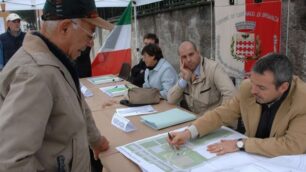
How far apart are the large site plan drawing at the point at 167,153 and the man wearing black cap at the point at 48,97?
0.36 metres

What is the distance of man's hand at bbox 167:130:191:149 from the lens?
1.60 meters

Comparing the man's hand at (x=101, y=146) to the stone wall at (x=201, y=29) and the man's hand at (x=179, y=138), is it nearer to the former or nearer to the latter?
the man's hand at (x=179, y=138)

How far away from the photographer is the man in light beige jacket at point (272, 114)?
57.4 inches

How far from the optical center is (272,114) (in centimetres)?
160

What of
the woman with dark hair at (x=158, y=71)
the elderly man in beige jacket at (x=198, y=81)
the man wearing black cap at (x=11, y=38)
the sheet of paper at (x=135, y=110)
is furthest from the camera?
the man wearing black cap at (x=11, y=38)

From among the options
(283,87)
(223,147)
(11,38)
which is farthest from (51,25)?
(11,38)

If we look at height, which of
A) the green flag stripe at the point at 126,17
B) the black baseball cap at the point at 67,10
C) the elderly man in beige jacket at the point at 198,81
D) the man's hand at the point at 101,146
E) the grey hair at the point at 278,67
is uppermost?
the green flag stripe at the point at 126,17

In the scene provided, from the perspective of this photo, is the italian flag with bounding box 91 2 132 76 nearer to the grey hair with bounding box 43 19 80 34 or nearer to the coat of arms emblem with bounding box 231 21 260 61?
the coat of arms emblem with bounding box 231 21 260 61

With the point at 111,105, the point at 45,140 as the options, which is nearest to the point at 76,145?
the point at 45,140

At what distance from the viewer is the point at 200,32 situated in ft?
15.5

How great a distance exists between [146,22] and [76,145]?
604 cm

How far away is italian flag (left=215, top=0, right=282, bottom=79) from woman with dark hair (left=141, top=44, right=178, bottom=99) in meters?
0.67

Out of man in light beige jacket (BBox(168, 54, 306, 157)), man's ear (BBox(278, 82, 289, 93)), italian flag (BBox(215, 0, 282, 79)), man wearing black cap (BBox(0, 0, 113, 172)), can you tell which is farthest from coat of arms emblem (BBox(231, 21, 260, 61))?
man wearing black cap (BBox(0, 0, 113, 172))

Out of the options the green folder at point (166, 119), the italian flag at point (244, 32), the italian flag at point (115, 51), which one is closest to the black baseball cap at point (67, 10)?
the green folder at point (166, 119)
